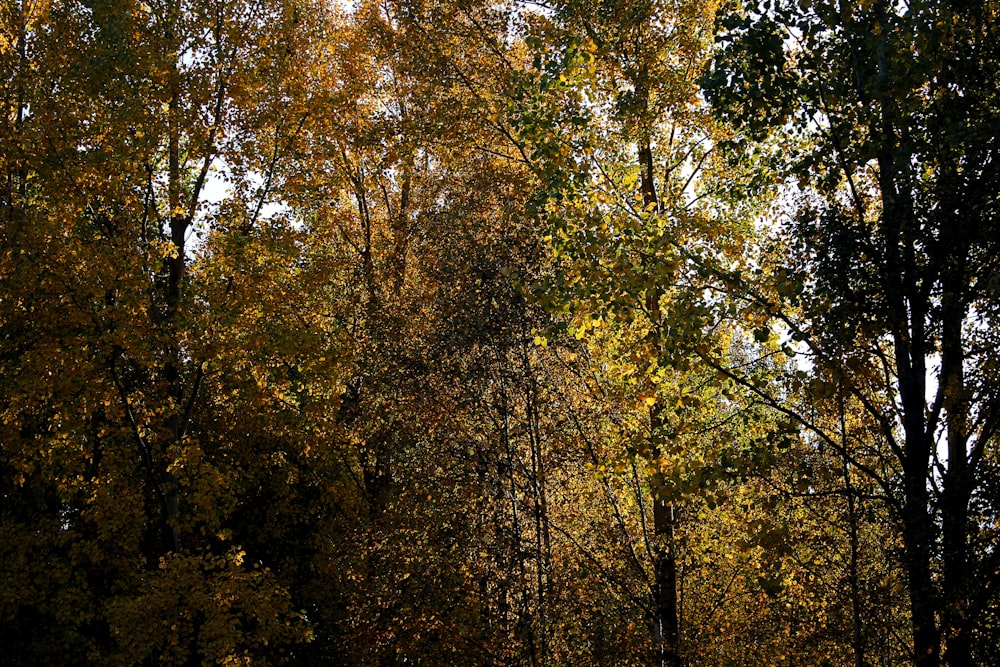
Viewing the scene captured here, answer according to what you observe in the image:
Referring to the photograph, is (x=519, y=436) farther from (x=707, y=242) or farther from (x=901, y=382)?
(x=901, y=382)

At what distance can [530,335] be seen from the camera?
12.4 meters

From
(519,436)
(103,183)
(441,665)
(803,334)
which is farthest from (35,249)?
(803,334)

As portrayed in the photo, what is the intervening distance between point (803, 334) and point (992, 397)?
1487 millimetres

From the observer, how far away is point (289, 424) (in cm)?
1441

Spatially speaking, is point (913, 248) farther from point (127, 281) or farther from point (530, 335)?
point (127, 281)

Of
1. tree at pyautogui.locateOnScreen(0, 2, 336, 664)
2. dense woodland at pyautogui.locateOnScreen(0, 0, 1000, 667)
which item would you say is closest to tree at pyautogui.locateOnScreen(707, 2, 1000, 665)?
dense woodland at pyautogui.locateOnScreen(0, 0, 1000, 667)

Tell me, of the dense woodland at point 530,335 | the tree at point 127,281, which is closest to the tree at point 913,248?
the dense woodland at point 530,335

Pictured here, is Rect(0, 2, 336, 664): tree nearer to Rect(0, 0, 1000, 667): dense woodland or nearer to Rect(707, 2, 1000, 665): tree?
Rect(0, 0, 1000, 667): dense woodland

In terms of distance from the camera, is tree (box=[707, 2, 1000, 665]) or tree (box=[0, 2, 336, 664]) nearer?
tree (box=[707, 2, 1000, 665])

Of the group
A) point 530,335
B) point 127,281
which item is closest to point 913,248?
point 530,335

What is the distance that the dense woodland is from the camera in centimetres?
766

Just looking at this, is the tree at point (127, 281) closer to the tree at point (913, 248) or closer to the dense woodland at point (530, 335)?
the dense woodland at point (530, 335)

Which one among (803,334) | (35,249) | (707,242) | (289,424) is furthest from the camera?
(289,424)

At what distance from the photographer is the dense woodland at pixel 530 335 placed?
25.1 feet
